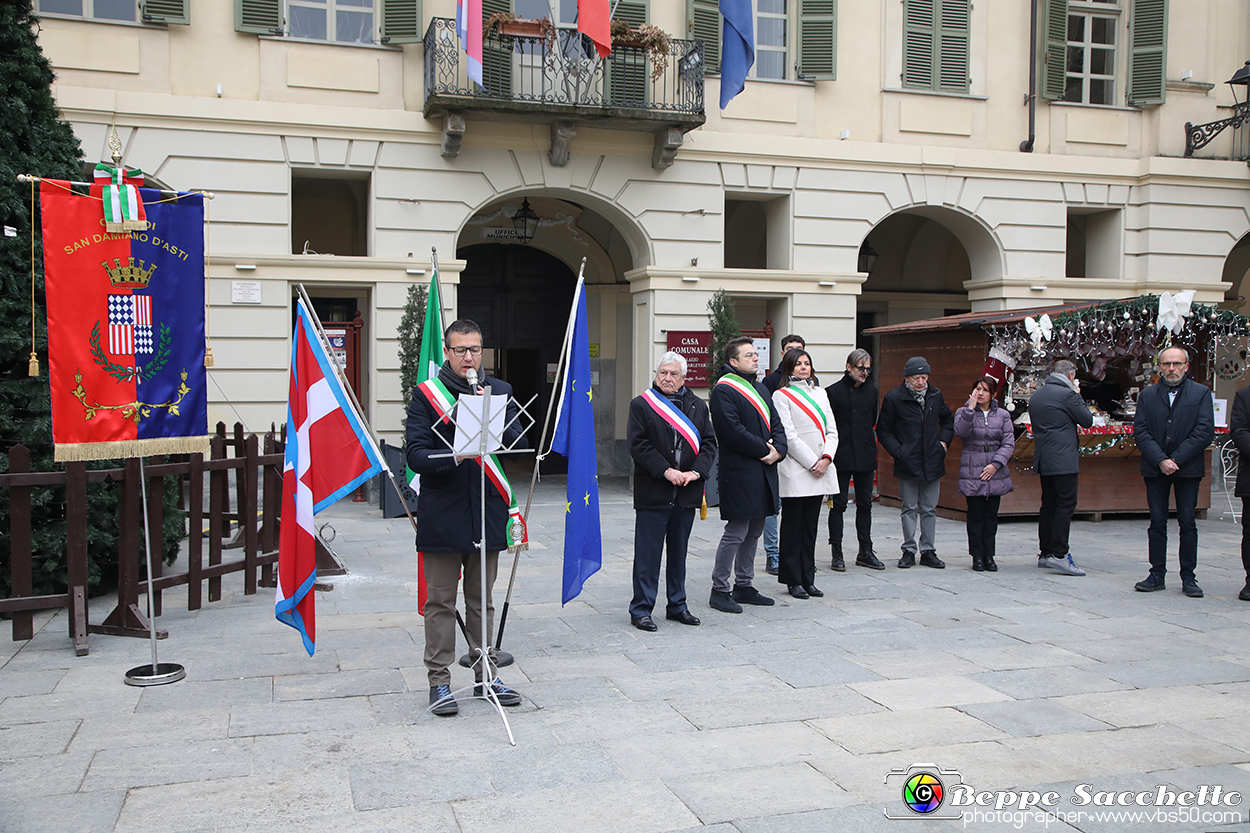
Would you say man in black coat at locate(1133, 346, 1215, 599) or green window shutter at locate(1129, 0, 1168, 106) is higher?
green window shutter at locate(1129, 0, 1168, 106)

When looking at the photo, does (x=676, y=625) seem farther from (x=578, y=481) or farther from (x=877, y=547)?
(x=877, y=547)

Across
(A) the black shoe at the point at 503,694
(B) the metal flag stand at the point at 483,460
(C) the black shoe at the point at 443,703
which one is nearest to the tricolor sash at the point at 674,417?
(B) the metal flag stand at the point at 483,460

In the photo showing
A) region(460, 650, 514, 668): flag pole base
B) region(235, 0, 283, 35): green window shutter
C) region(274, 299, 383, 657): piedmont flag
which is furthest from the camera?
region(235, 0, 283, 35): green window shutter

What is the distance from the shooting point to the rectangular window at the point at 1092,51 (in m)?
16.5

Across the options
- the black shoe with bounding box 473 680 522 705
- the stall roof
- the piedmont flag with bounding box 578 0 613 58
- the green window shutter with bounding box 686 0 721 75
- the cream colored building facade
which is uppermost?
the green window shutter with bounding box 686 0 721 75

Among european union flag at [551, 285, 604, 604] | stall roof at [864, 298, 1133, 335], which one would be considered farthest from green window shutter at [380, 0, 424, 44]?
european union flag at [551, 285, 604, 604]

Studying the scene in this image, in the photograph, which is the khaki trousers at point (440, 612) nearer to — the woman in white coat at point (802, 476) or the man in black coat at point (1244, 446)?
the woman in white coat at point (802, 476)

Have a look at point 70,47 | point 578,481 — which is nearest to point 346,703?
point 578,481

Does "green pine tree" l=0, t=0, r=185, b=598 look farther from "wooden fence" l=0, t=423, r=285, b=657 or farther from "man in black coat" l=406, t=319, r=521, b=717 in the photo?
"man in black coat" l=406, t=319, r=521, b=717

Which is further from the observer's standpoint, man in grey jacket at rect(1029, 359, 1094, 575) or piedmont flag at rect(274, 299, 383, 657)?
man in grey jacket at rect(1029, 359, 1094, 575)

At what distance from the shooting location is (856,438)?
9125 mm

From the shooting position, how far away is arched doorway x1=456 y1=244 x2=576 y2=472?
1734 cm

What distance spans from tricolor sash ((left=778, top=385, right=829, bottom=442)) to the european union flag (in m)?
2.80

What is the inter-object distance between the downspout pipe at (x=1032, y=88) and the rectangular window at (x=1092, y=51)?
2.46ft
